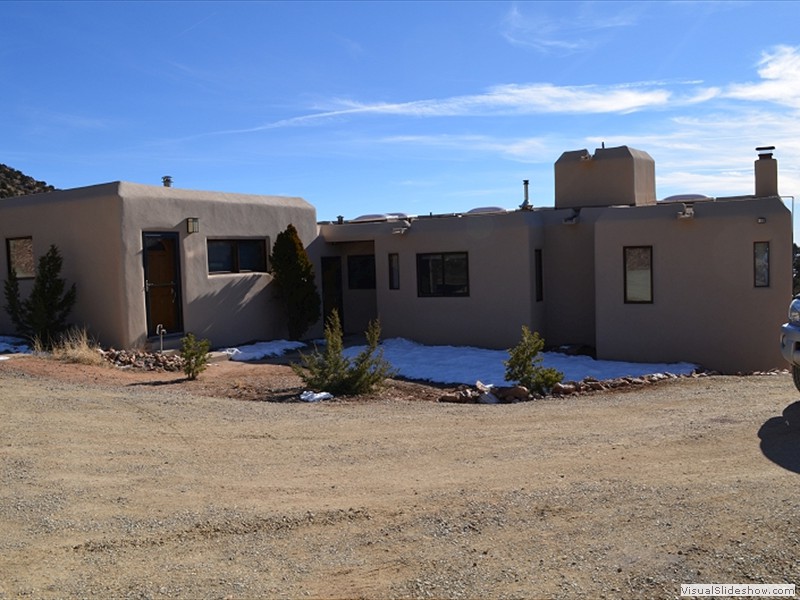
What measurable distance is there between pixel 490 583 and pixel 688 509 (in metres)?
1.84

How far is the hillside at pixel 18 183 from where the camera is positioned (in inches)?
1246

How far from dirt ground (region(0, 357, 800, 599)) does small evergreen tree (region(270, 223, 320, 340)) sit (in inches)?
344

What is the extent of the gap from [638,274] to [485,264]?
346cm

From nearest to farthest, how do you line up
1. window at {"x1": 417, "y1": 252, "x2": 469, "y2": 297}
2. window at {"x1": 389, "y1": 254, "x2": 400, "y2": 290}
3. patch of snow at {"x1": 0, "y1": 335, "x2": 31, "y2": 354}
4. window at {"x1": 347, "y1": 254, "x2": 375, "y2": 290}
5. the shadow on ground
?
1. the shadow on ground
2. patch of snow at {"x1": 0, "y1": 335, "x2": 31, "y2": 354}
3. window at {"x1": 417, "y1": 252, "x2": 469, "y2": 297}
4. window at {"x1": 389, "y1": 254, "x2": 400, "y2": 290}
5. window at {"x1": 347, "y1": 254, "x2": 375, "y2": 290}

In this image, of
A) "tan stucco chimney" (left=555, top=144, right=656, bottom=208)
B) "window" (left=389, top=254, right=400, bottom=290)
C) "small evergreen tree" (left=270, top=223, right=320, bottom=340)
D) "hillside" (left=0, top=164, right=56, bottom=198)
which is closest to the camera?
"tan stucco chimney" (left=555, top=144, right=656, bottom=208)

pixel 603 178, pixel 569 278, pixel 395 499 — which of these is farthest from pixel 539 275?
pixel 395 499

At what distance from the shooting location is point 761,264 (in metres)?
15.1

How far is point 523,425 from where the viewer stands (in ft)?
29.2

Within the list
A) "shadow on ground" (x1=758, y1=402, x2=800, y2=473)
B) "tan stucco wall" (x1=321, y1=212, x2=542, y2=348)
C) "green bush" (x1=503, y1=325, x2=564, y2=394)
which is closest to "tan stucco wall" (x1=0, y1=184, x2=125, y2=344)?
"tan stucco wall" (x1=321, y1=212, x2=542, y2=348)

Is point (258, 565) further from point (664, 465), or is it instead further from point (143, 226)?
point (143, 226)

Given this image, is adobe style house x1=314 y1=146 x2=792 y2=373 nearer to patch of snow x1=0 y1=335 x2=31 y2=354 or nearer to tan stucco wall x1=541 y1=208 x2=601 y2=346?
tan stucco wall x1=541 y1=208 x2=601 y2=346

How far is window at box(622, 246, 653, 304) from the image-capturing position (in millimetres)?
16047

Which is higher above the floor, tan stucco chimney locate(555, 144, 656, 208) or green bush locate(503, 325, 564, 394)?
tan stucco chimney locate(555, 144, 656, 208)

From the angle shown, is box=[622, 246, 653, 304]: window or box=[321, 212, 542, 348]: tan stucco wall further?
box=[321, 212, 542, 348]: tan stucco wall
